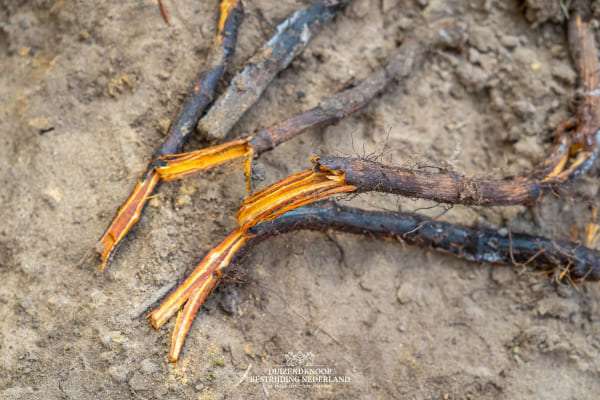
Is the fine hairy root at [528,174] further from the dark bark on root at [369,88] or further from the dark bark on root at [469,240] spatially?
the dark bark on root at [369,88]

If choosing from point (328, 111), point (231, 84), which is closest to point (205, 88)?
point (231, 84)

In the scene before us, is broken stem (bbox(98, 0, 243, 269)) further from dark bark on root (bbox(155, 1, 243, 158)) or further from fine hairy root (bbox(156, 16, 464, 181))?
fine hairy root (bbox(156, 16, 464, 181))

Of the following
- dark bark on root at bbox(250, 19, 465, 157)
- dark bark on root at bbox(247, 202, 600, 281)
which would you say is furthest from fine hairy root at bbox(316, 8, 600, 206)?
dark bark on root at bbox(250, 19, 465, 157)

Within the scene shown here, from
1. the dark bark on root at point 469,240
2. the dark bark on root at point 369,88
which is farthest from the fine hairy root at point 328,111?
the dark bark on root at point 469,240

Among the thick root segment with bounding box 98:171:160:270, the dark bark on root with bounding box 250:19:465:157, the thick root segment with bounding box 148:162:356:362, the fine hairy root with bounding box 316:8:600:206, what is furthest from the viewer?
the dark bark on root with bounding box 250:19:465:157

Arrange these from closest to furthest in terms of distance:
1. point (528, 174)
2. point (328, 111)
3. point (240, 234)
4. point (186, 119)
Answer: point (240, 234), point (186, 119), point (328, 111), point (528, 174)

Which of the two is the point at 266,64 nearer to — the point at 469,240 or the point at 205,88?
the point at 205,88
